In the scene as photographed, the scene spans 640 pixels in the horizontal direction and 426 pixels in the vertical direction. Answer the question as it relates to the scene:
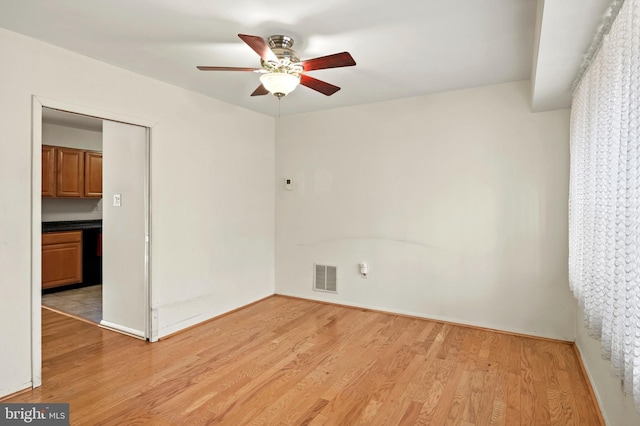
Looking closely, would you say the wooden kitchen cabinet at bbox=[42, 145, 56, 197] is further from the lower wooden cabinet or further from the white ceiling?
the white ceiling

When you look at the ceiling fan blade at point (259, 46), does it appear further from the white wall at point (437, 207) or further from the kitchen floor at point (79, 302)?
the kitchen floor at point (79, 302)

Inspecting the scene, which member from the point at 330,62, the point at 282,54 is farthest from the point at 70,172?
the point at 330,62

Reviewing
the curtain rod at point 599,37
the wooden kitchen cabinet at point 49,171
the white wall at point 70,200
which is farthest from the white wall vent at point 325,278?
the white wall at point 70,200

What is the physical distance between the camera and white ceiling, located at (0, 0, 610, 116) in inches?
80.3

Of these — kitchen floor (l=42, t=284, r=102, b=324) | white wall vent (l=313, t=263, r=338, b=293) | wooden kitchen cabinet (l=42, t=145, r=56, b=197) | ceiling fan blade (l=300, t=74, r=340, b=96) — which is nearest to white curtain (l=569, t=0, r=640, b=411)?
ceiling fan blade (l=300, t=74, r=340, b=96)

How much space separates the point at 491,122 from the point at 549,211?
1002mm

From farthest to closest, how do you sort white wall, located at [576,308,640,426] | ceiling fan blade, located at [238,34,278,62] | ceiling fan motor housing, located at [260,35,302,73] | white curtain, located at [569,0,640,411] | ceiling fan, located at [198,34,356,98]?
1. ceiling fan motor housing, located at [260,35,302,73]
2. ceiling fan, located at [198,34,356,98]
3. ceiling fan blade, located at [238,34,278,62]
4. white wall, located at [576,308,640,426]
5. white curtain, located at [569,0,640,411]

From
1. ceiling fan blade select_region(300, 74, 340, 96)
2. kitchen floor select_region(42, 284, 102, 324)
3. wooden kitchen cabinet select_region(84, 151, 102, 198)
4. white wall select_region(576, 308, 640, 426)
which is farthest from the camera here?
wooden kitchen cabinet select_region(84, 151, 102, 198)

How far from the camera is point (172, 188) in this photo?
136 inches

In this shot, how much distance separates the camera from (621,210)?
141 centimetres

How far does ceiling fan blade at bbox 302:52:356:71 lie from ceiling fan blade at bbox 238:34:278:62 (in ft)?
0.75

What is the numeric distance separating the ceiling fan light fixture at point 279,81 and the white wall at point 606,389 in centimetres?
250

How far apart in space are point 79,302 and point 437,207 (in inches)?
179

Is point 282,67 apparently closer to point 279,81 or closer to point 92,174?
point 279,81
